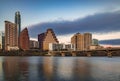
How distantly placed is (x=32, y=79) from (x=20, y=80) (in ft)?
11.8

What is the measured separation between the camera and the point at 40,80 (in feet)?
176

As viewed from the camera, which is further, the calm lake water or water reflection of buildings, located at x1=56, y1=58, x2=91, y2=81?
water reflection of buildings, located at x1=56, y1=58, x2=91, y2=81

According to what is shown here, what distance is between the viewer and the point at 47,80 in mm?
53719

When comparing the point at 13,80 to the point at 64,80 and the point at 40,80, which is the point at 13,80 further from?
the point at 64,80

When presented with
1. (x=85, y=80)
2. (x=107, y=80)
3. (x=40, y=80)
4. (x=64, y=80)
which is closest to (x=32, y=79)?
(x=40, y=80)

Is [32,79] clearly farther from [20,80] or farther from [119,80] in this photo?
[119,80]

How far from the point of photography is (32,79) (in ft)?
182

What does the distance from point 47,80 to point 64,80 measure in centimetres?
359

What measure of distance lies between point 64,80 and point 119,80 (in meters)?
11.4

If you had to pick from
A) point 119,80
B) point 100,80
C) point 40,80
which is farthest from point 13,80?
point 119,80

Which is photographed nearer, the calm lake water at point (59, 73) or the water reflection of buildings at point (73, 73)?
the calm lake water at point (59, 73)

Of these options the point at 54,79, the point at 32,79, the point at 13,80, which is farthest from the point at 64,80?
the point at 13,80

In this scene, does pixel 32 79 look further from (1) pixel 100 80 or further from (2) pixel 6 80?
(1) pixel 100 80

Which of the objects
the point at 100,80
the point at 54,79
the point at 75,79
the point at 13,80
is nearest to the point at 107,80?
the point at 100,80
